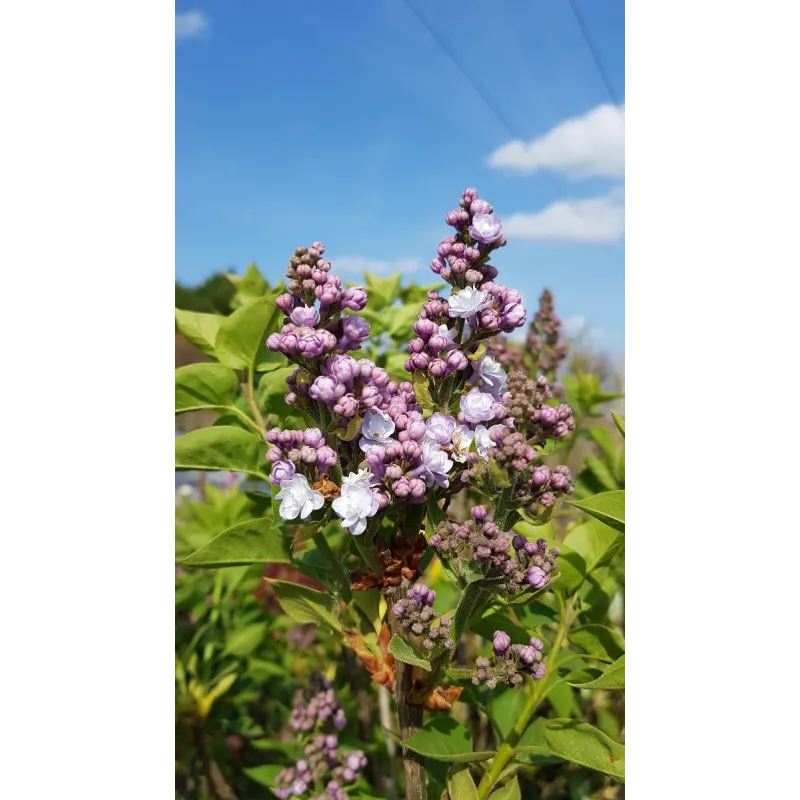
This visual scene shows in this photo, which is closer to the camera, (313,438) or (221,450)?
(313,438)

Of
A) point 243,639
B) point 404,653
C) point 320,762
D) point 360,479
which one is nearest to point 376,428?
point 360,479

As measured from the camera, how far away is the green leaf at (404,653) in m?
0.46

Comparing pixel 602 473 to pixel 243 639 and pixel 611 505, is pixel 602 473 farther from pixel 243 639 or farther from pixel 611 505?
pixel 243 639

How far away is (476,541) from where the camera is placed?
437mm

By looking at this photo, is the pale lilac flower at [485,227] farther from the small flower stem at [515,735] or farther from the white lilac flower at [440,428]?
the small flower stem at [515,735]

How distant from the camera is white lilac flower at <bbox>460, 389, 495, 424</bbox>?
47 cm

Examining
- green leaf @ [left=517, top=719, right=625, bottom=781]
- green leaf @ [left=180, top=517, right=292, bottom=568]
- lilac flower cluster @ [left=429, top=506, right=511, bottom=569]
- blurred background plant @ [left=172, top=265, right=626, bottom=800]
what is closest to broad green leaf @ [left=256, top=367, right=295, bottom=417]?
blurred background plant @ [left=172, top=265, right=626, bottom=800]

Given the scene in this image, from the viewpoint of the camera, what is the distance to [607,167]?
69cm

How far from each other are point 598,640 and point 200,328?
442mm

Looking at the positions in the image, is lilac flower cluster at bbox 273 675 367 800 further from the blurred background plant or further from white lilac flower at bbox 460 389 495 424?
white lilac flower at bbox 460 389 495 424

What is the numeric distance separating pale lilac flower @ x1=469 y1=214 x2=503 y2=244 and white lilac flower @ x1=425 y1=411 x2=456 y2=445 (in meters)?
0.11

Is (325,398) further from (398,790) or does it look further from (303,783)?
(398,790)

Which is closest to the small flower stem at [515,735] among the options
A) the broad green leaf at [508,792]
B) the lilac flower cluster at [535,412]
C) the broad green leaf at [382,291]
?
the broad green leaf at [508,792]
